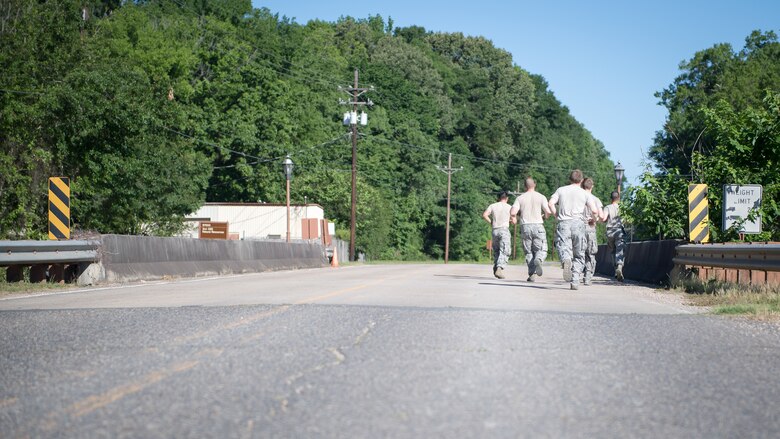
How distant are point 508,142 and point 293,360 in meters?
95.2

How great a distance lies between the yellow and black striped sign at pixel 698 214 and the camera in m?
17.5

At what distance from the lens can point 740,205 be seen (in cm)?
1684

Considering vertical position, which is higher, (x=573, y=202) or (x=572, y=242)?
(x=573, y=202)

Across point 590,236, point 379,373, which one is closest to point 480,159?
point 590,236

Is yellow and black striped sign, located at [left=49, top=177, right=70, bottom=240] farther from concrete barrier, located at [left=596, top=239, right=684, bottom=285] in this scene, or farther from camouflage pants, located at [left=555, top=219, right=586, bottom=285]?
concrete barrier, located at [left=596, top=239, right=684, bottom=285]

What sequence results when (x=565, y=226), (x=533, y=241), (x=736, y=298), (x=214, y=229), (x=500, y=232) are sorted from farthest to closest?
(x=214, y=229) → (x=500, y=232) → (x=533, y=241) → (x=565, y=226) → (x=736, y=298)

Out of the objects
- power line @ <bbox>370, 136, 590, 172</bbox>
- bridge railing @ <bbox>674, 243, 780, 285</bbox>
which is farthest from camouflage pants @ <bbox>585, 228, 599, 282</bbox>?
power line @ <bbox>370, 136, 590, 172</bbox>

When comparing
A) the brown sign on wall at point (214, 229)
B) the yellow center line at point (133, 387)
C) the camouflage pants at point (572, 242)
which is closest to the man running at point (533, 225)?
the camouflage pants at point (572, 242)

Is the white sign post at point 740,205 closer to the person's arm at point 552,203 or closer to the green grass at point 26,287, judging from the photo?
the person's arm at point 552,203

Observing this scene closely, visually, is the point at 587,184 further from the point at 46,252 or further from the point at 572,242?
the point at 46,252

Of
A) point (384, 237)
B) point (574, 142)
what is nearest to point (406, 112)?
point (384, 237)

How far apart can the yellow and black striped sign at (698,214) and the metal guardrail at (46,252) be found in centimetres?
1114

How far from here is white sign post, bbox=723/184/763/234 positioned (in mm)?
16750

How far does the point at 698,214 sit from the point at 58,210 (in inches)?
473
